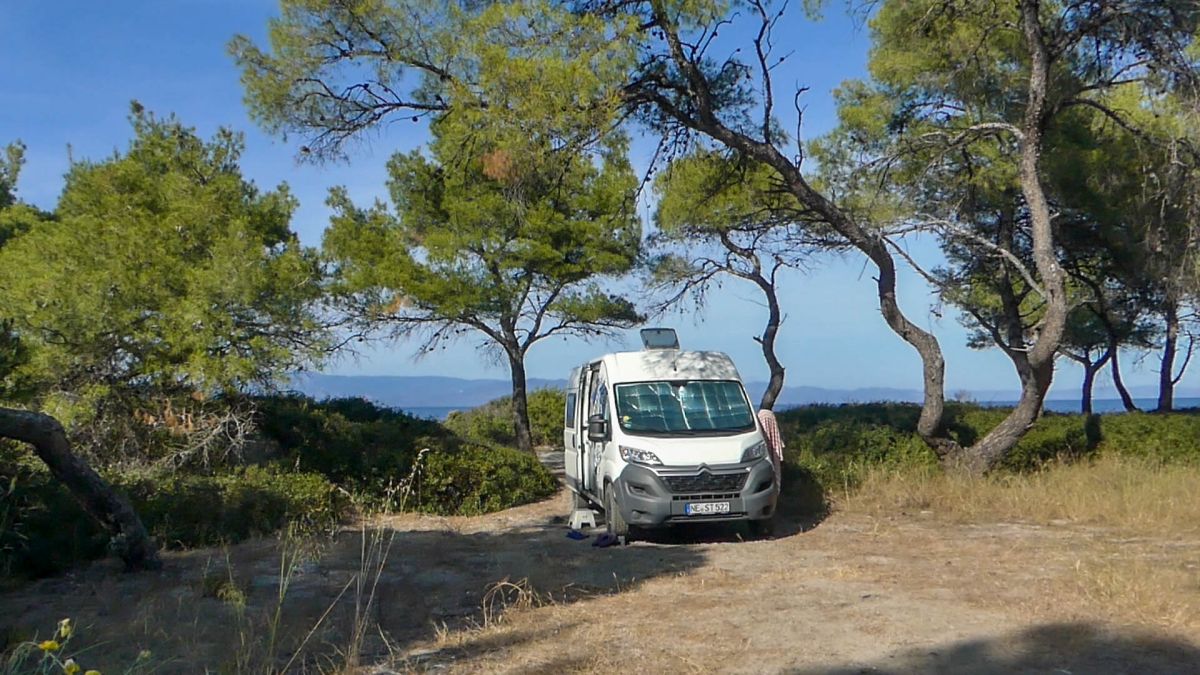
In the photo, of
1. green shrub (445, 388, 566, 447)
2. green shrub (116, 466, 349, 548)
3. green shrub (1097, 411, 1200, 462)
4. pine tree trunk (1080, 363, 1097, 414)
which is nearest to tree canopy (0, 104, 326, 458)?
green shrub (116, 466, 349, 548)

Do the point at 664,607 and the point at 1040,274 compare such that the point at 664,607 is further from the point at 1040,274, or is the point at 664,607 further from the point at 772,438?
the point at 1040,274

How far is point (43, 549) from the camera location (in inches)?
374

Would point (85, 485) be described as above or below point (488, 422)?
below

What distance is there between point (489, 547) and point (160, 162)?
976 centimetres

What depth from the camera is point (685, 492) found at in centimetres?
1081

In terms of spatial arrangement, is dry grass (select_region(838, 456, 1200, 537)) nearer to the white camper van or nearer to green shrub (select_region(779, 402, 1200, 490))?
green shrub (select_region(779, 402, 1200, 490))

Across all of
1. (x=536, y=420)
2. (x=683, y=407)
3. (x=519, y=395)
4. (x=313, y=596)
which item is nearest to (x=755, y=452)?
(x=683, y=407)

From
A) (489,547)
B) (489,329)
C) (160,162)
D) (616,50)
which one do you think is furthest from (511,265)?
(489,547)

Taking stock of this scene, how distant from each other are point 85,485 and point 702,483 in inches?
235

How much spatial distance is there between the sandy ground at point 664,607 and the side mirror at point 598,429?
1.36m

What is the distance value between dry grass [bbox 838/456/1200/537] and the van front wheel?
3.71 m

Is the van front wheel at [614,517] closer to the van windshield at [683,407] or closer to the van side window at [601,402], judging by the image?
the van windshield at [683,407]

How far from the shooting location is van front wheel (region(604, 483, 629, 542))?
36.2ft

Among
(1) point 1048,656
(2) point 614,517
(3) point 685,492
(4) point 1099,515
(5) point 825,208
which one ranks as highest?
(5) point 825,208
